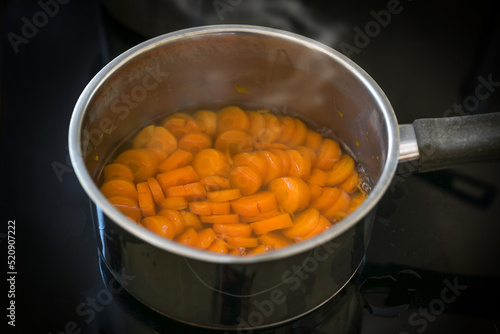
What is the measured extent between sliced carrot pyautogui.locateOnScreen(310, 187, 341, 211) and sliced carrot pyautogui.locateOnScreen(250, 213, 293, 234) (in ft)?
0.26

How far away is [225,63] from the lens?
1.10m

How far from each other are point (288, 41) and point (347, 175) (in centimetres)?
27

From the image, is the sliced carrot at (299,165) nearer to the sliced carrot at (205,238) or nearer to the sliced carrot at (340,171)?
the sliced carrot at (340,171)

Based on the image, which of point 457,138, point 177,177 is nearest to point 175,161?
point 177,177

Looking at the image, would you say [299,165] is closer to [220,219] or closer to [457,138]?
[220,219]

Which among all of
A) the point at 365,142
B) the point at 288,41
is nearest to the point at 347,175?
the point at 365,142

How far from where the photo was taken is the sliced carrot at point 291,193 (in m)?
1.00

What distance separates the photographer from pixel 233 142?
111 centimetres

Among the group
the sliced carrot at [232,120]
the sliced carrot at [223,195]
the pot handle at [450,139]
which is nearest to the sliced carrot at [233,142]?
the sliced carrot at [232,120]

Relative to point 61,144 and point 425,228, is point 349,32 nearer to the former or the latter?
point 425,228

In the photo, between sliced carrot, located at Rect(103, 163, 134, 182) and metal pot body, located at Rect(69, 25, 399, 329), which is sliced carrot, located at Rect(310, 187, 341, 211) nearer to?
metal pot body, located at Rect(69, 25, 399, 329)

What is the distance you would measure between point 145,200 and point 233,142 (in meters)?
0.23

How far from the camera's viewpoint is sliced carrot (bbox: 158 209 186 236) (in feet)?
3.07

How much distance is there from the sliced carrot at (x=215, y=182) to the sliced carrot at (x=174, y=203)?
54mm
